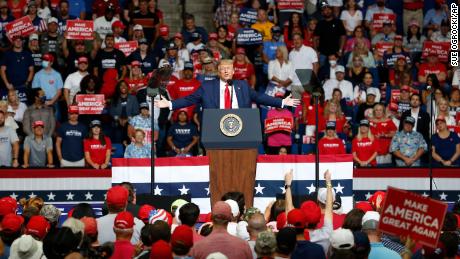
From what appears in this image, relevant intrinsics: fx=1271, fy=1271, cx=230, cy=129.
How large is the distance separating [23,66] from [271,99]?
31.3ft

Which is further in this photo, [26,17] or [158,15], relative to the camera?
[158,15]

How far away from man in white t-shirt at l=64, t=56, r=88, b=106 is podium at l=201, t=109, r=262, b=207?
8.66m

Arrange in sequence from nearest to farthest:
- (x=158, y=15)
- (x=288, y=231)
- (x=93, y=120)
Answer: (x=288, y=231), (x=93, y=120), (x=158, y=15)

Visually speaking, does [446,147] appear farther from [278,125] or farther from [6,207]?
[6,207]

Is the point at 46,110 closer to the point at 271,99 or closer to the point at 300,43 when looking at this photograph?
the point at 300,43

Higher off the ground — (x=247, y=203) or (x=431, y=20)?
(x=431, y=20)

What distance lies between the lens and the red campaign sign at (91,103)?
895 inches

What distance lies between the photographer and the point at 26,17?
79.0 feet

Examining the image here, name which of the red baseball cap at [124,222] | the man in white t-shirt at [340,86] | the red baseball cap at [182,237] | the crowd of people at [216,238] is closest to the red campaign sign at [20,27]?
the man in white t-shirt at [340,86]

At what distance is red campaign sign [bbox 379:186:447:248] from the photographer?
32.9ft

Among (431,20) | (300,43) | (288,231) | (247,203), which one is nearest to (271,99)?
(247,203)

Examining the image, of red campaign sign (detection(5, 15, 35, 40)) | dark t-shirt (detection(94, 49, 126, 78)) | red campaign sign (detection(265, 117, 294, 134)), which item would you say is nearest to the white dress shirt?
red campaign sign (detection(265, 117, 294, 134))

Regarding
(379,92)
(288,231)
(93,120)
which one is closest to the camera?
(288,231)

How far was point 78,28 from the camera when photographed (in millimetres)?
24219
